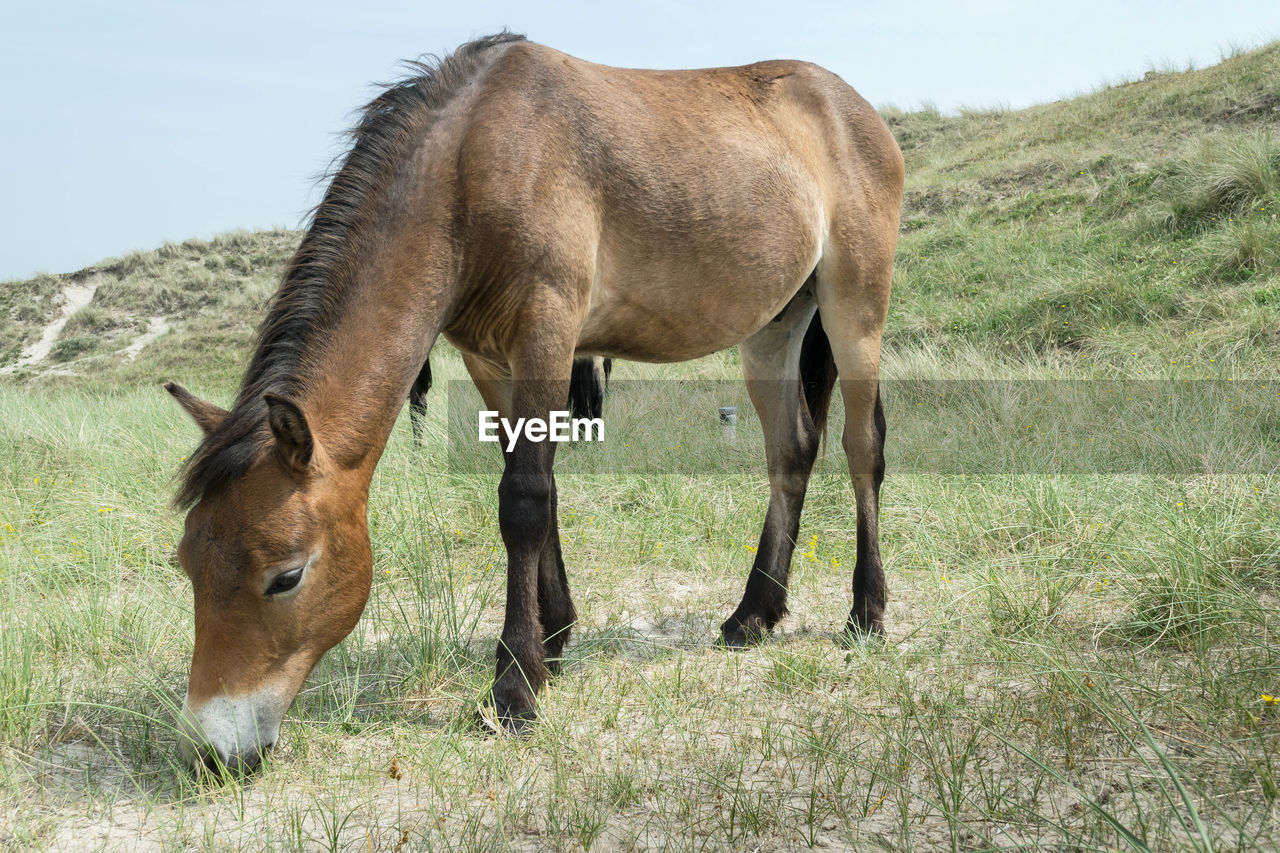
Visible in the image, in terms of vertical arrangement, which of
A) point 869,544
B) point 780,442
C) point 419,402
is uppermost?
point 780,442

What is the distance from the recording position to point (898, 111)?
2888 centimetres

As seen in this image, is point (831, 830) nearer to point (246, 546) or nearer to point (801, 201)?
point (246, 546)

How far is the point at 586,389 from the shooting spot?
7039 millimetres

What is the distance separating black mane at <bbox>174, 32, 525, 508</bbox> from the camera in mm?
2350

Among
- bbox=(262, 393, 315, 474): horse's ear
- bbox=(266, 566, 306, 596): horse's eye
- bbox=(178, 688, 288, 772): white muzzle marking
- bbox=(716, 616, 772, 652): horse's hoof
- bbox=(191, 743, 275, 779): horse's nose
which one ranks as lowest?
bbox=(716, 616, 772, 652): horse's hoof

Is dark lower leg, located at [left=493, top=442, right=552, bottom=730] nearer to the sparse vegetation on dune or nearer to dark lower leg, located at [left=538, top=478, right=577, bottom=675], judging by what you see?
the sparse vegetation on dune

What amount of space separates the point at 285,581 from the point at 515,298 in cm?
114

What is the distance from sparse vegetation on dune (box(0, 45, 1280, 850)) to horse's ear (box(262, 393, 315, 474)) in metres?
0.89

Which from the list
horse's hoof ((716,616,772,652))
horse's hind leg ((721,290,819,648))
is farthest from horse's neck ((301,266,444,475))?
horse's hind leg ((721,290,819,648))

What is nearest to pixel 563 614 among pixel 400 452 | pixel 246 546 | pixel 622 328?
pixel 622 328

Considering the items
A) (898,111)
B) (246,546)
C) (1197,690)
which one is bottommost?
(1197,690)

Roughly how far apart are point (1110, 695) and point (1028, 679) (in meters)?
0.24

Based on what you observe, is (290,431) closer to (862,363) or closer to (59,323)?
(862,363)

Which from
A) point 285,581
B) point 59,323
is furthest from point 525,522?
point 59,323
